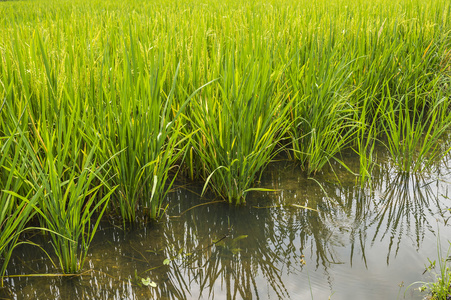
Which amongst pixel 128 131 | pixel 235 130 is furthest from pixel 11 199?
pixel 235 130

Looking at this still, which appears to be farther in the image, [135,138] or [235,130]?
[235,130]

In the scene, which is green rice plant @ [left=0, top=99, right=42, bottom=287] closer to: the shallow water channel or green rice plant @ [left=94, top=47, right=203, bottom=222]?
the shallow water channel

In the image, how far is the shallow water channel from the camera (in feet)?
4.26

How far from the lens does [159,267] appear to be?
4.59ft

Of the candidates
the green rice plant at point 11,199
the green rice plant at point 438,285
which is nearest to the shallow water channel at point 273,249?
the green rice plant at point 438,285

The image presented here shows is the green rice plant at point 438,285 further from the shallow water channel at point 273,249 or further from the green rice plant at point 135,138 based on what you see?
the green rice plant at point 135,138

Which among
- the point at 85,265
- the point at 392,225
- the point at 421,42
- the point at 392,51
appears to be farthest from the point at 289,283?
the point at 421,42

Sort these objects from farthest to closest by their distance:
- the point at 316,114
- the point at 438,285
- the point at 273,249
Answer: the point at 316,114 → the point at 273,249 → the point at 438,285

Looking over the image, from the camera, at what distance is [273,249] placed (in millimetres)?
1494

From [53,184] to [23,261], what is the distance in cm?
42

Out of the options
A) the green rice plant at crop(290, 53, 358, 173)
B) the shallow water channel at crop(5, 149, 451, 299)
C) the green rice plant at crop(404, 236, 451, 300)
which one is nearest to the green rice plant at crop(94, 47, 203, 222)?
the shallow water channel at crop(5, 149, 451, 299)

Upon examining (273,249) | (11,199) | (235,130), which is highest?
(235,130)

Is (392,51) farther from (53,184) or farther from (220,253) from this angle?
(53,184)

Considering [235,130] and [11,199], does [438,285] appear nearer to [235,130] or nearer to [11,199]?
[235,130]
